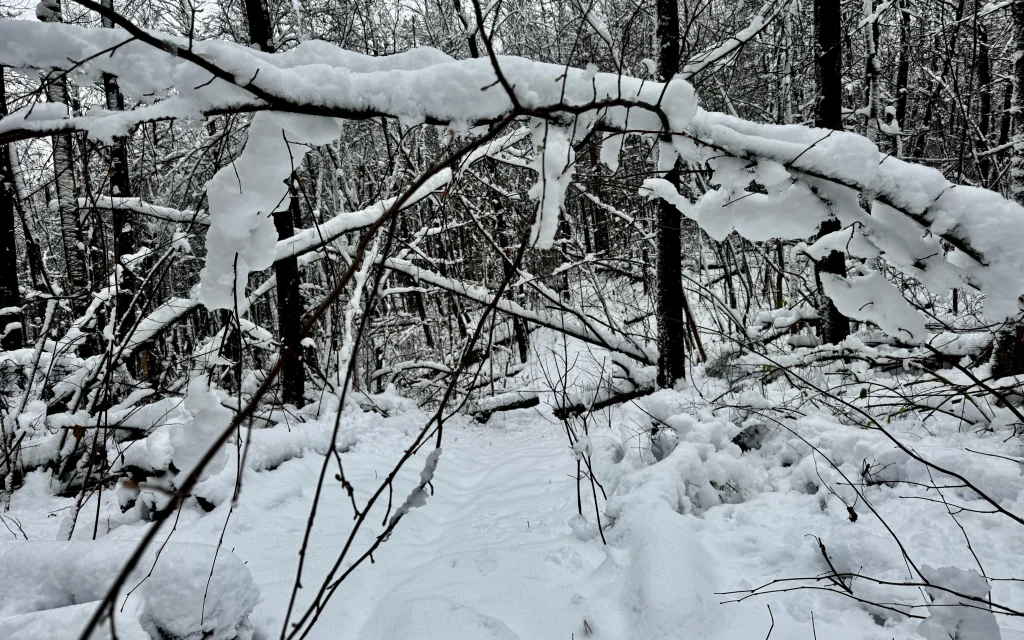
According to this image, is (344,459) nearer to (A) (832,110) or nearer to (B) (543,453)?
(B) (543,453)

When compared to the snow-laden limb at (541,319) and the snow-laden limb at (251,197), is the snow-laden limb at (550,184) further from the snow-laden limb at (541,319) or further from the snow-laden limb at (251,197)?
the snow-laden limb at (541,319)

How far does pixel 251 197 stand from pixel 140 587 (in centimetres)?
153

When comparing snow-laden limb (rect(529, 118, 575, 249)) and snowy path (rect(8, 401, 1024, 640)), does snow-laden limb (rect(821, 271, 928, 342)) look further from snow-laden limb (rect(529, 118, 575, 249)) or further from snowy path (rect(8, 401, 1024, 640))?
snowy path (rect(8, 401, 1024, 640))

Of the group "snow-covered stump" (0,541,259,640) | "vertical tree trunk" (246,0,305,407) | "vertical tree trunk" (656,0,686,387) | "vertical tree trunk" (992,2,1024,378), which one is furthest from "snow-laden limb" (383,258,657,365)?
"snow-covered stump" (0,541,259,640)

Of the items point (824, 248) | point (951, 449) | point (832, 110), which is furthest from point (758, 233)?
point (832, 110)

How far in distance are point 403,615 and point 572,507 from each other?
1574 mm

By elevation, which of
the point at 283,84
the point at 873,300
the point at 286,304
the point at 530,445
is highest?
the point at 283,84

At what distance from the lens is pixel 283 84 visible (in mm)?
1285

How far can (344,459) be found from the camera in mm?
4742

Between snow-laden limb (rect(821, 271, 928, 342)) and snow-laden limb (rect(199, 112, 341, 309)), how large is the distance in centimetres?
161

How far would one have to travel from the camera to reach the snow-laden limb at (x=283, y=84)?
1.26 meters

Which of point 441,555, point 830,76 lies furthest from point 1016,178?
point 441,555

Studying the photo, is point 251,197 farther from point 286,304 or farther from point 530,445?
point 286,304

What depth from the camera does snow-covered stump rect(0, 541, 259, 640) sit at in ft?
6.00
